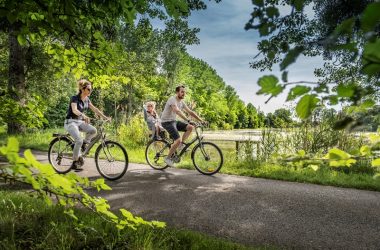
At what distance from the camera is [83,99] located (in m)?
6.81

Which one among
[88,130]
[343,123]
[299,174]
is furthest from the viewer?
[299,174]

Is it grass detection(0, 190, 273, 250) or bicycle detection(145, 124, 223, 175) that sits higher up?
bicycle detection(145, 124, 223, 175)

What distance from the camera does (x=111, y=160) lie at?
22.9 feet

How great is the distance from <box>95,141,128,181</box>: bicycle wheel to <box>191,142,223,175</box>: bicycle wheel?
72.8 inches

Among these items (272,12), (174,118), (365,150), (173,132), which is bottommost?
(365,150)

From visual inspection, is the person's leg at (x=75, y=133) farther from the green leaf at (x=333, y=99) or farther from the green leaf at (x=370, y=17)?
the green leaf at (x=370, y=17)

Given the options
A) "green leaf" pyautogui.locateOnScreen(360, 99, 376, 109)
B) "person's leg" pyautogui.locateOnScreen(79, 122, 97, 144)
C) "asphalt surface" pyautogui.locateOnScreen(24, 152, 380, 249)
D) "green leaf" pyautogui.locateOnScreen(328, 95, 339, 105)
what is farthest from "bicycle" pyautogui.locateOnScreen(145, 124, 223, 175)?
"green leaf" pyautogui.locateOnScreen(328, 95, 339, 105)

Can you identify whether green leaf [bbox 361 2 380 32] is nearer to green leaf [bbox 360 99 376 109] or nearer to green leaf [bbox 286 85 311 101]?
green leaf [bbox 286 85 311 101]

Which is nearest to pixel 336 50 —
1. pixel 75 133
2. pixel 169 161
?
pixel 75 133

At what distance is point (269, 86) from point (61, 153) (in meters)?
7.58

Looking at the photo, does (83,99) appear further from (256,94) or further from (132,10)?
(256,94)

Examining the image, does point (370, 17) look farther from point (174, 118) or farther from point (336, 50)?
point (174, 118)

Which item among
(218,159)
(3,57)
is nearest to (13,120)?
(218,159)

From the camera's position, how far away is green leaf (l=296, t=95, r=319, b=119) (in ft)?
2.58
